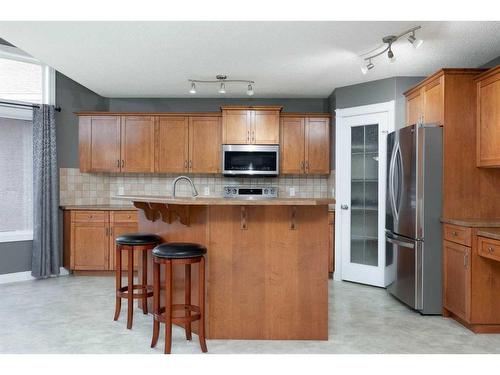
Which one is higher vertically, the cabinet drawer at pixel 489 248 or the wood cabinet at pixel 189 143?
the wood cabinet at pixel 189 143

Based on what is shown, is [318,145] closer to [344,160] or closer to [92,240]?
[344,160]

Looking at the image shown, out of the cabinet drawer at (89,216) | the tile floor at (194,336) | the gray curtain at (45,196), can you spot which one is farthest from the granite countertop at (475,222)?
the gray curtain at (45,196)

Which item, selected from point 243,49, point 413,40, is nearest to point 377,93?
point 413,40

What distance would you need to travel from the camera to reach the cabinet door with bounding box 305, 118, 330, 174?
18.5 ft

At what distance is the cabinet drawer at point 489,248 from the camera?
3060 mm

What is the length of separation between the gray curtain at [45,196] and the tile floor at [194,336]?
26.7 inches

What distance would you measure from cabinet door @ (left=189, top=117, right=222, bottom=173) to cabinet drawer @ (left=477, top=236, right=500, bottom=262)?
11.2 ft

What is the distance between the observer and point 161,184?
6.04 m

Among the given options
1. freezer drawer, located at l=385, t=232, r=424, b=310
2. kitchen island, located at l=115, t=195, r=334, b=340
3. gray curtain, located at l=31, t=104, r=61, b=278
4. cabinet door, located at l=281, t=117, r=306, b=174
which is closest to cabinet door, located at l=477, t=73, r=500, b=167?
freezer drawer, located at l=385, t=232, r=424, b=310

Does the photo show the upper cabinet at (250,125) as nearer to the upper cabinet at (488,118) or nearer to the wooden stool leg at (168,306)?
the upper cabinet at (488,118)

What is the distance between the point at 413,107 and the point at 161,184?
3.56 m

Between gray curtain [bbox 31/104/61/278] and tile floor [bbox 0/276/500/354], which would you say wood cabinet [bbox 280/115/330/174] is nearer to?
tile floor [bbox 0/276/500/354]

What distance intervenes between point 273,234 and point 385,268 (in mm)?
2018
